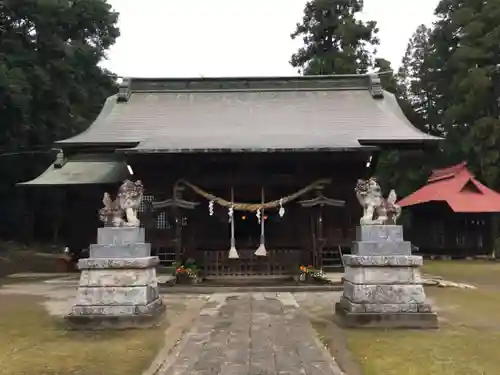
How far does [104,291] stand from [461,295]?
8.59 metres

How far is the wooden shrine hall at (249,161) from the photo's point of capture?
1483 centimetres

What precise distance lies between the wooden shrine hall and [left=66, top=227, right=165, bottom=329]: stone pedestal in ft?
18.5

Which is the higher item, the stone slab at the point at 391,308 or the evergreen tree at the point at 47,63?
the evergreen tree at the point at 47,63

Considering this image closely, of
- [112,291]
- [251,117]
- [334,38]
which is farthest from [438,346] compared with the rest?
[334,38]

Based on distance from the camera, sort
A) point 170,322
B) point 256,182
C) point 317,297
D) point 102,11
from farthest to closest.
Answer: point 102,11 → point 256,182 → point 317,297 → point 170,322

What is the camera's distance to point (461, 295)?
42.3 feet

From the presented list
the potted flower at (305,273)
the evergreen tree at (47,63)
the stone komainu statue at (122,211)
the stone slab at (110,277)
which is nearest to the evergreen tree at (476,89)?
the potted flower at (305,273)

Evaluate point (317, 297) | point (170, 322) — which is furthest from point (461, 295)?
point (170, 322)

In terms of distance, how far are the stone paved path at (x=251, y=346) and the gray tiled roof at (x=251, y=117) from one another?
5608mm

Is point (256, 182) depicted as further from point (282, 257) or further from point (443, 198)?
point (443, 198)

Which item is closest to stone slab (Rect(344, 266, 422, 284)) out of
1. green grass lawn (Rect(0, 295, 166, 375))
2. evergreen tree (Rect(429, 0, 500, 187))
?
green grass lawn (Rect(0, 295, 166, 375))

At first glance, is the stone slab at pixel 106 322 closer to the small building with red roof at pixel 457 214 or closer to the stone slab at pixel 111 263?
the stone slab at pixel 111 263

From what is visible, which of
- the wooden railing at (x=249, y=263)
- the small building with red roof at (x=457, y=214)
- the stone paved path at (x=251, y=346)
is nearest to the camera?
the stone paved path at (x=251, y=346)

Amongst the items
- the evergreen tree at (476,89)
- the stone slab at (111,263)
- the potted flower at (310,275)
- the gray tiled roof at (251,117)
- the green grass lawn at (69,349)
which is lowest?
the green grass lawn at (69,349)
